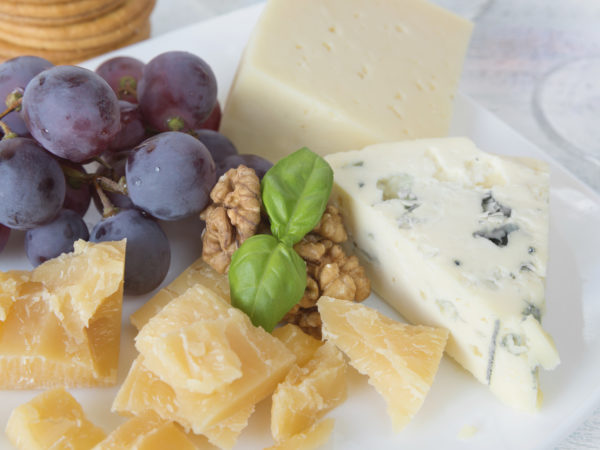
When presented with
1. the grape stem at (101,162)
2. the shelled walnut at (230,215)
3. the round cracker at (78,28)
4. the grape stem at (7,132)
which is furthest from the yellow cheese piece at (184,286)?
the round cracker at (78,28)

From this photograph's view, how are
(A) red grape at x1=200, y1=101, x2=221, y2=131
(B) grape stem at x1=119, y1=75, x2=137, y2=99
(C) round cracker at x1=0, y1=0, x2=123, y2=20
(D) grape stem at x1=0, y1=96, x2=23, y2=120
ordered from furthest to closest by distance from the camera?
(C) round cracker at x1=0, y1=0, x2=123, y2=20
(A) red grape at x1=200, y1=101, x2=221, y2=131
(B) grape stem at x1=119, y1=75, x2=137, y2=99
(D) grape stem at x1=0, y1=96, x2=23, y2=120

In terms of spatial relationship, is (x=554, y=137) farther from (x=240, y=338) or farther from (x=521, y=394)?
(x=240, y=338)

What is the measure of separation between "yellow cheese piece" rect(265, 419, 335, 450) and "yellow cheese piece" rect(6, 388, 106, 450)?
0.27 m

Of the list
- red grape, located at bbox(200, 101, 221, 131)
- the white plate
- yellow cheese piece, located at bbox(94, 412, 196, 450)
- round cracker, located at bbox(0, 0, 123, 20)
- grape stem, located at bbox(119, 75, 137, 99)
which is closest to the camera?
yellow cheese piece, located at bbox(94, 412, 196, 450)

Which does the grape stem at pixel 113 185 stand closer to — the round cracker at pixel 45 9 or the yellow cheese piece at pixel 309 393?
the yellow cheese piece at pixel 309 393

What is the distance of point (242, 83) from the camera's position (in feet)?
4.69

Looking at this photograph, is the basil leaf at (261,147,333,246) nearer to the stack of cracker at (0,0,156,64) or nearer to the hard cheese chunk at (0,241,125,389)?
the hard cheese chunk at (0,241,125,389)

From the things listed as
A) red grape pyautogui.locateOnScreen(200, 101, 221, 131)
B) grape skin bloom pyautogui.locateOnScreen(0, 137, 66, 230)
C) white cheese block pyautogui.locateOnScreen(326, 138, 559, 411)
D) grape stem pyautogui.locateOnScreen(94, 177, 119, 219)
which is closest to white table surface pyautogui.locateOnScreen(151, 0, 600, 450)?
white cheese block pyautogui.locateOnScreen(326, 138, 559, 411)

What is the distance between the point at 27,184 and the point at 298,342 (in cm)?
51

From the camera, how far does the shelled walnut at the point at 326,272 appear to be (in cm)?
114

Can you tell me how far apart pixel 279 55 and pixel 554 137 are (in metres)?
0.96

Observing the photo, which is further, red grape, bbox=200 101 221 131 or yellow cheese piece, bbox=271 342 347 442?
red grape, bbox=200 101 221 131

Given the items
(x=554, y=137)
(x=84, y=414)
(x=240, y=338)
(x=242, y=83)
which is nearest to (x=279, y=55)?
(x=242, y=83)

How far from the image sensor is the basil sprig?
41.2 inches
